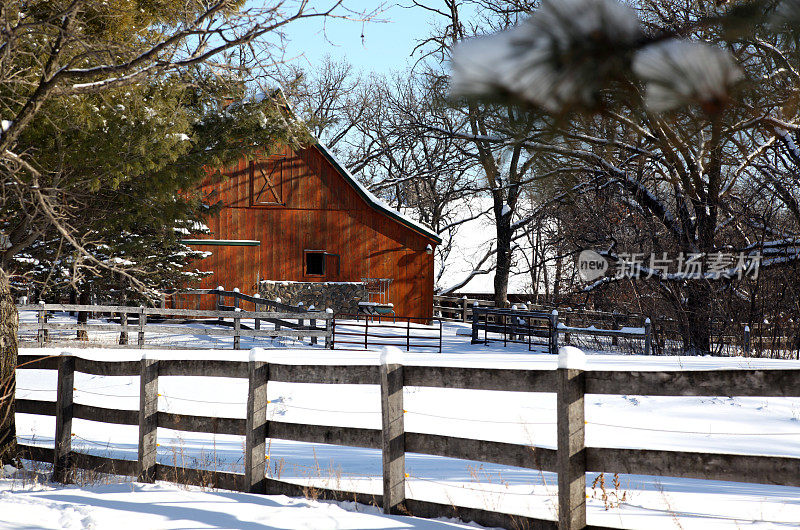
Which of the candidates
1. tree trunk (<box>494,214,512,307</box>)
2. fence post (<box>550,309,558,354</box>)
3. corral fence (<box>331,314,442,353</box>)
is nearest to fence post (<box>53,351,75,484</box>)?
corral fence (<box>331,314,442,353</box>)

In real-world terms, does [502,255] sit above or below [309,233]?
below

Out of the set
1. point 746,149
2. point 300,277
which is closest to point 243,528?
point 746,149

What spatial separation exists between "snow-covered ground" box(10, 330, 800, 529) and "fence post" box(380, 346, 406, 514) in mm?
787

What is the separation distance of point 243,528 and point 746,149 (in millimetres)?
3636

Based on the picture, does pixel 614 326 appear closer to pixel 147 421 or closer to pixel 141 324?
pixel 141 324

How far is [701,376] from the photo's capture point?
12.7 ft

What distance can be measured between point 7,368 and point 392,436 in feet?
13.5

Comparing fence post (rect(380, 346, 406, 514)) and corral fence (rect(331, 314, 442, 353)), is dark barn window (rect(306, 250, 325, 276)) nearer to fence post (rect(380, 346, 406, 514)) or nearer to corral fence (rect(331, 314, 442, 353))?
corral fence (rect(331, 314, 442, 353))

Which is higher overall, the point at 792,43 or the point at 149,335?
the point at 792,43

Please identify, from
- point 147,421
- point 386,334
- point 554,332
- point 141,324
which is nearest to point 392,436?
point 147,421

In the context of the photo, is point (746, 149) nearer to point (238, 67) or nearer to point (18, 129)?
point (238, 67)

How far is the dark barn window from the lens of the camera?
2842 cm

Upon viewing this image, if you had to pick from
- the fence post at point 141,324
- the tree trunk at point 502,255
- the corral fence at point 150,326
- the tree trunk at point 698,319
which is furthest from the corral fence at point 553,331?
the fence post at point 141,324

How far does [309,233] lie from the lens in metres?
28.5
